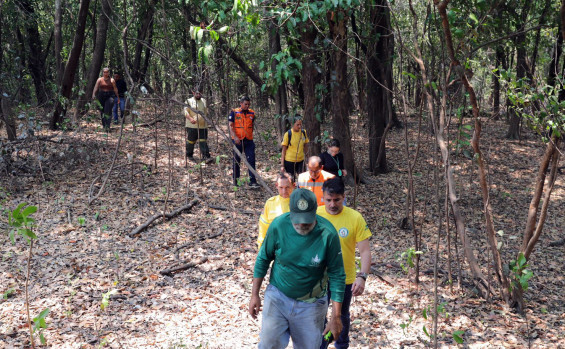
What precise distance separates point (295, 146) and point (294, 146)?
19 millimetres

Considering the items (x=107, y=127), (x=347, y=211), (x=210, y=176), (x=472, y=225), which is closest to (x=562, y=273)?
(x=472, y=225)

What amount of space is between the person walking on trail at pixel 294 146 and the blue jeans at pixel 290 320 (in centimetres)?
521

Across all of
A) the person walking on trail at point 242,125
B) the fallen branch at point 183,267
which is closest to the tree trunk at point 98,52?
the person walking on trail at point 242,125

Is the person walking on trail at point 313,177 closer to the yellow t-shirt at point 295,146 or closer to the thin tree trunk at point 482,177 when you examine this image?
the thin tree trunk at point 482,177

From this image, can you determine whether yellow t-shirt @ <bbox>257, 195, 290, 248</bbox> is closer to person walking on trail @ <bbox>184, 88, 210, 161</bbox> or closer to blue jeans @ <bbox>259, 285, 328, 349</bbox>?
blue jeans @ <bbox>259, 285, 328, 349</bbox>

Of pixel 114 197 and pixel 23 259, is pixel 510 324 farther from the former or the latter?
pixel 114 197

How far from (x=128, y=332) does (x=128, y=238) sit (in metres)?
2.54

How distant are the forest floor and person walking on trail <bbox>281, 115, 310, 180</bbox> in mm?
987

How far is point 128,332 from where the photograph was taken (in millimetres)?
5133

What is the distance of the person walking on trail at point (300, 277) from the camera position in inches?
134

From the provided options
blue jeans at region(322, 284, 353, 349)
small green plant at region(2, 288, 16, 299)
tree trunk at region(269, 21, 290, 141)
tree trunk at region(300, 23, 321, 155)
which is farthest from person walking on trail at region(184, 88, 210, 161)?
blue jeans at region(322, 284, 353, 349)

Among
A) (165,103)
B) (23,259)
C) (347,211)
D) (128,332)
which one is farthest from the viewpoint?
(165,103)

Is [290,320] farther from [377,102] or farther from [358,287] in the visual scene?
[377,102]

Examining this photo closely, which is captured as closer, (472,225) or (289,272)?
(289,272)
